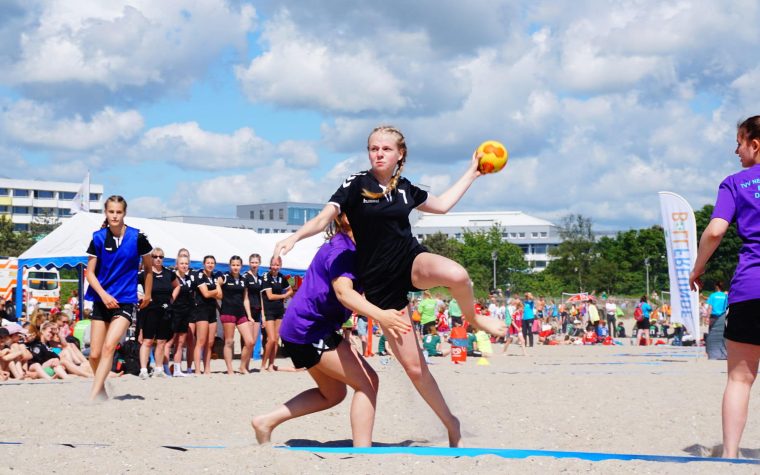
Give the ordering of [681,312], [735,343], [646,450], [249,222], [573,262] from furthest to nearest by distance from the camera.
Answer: [249,222] → [573,262] → [681,312] → [646,450] → [735,343]

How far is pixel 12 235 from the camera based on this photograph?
255ft

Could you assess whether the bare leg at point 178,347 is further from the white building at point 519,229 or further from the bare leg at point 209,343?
the white building at point 519,229

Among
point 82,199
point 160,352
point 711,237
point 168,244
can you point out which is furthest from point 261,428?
point 82,199

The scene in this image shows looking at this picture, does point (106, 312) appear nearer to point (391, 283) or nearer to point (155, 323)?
point (391, 283)

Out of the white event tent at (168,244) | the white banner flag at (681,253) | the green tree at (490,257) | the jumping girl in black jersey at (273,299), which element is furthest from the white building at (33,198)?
the jumping girl in black jersey at (273,299)

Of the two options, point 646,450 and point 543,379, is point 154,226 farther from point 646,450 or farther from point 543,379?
point 646,450

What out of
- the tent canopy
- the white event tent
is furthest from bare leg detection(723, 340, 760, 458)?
the tent canopy

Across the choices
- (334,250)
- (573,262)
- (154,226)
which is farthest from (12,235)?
(334,250)

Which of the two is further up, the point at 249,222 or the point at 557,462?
the point at 249,222

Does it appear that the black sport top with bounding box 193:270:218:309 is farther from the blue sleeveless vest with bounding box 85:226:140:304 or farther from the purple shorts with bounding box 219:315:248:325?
the blue sleeveless vest with bounding box 85:226:140:304

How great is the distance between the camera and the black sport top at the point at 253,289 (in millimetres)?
13711

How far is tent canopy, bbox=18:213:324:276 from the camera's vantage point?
57.7ft

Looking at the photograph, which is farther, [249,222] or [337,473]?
[249,222]

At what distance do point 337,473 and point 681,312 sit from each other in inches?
657
